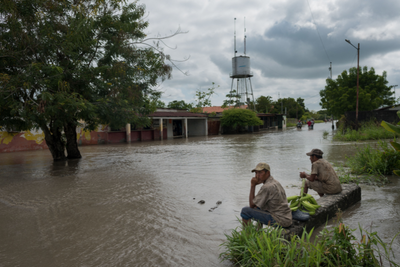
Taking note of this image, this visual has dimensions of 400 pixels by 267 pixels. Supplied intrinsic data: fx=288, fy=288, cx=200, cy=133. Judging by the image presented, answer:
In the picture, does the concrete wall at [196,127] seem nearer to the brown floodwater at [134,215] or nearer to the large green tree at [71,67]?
the large green tree at [71,67]

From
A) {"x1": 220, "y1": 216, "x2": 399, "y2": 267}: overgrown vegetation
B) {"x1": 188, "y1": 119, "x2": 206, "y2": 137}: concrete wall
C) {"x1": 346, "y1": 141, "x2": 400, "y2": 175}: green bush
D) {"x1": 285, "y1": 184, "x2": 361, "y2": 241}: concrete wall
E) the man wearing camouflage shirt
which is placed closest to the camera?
{"x1": 220, "y1": 216, "x2": 399, "y2": 267}: overgrown vegetation

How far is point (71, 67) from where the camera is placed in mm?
10812

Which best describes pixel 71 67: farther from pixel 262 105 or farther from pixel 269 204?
pixel 262 105

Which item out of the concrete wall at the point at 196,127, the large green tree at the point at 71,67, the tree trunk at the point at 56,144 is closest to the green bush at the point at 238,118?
the concrete wall at the point at 196,127

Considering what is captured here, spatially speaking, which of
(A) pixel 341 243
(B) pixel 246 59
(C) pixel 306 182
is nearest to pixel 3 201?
(C) pixel 306 182

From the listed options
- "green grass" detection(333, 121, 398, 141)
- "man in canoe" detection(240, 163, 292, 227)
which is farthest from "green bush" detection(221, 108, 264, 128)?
"man in canoe" detection(240, 163, 292, 227)

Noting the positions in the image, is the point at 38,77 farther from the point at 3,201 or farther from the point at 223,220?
the point at 223,220

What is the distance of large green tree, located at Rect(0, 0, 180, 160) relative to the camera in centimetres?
866

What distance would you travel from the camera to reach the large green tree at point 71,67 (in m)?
8.66

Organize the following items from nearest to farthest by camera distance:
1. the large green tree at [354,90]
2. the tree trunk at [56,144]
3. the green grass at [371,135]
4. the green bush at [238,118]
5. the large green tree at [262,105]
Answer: the tree trunk at [56,144]
the green grass at [371,135]
the large green tree at [354,90]
the green bush at [238,118]
the large green tree at [262,105]

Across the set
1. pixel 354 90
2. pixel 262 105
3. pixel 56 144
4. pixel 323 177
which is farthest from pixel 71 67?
pixel 262 105

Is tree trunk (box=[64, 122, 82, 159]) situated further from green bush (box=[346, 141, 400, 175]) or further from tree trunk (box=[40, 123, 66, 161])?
green bush (box=[346, 141, 400, 175])

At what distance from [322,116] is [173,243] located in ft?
524

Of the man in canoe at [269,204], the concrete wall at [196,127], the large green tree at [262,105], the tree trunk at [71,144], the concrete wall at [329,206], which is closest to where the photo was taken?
the man in canoe at [269,204]
